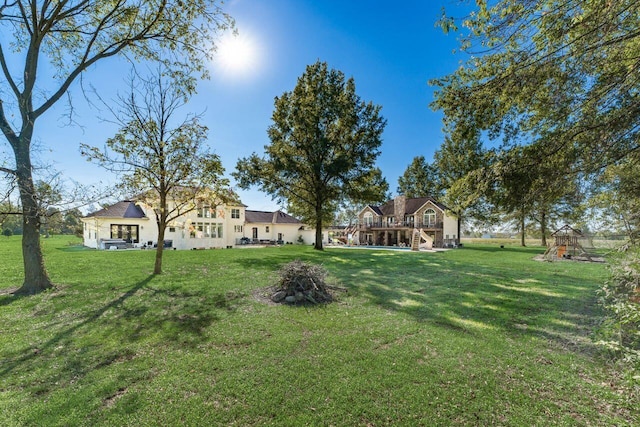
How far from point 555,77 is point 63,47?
13237 millimetres

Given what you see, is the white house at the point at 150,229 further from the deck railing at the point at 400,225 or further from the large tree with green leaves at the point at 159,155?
the deck railing at the point at 400,225

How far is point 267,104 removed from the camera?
2400cm

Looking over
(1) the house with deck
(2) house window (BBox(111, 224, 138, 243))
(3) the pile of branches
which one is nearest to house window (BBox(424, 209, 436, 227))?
(1) the house with deck

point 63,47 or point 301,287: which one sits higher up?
point 63,47

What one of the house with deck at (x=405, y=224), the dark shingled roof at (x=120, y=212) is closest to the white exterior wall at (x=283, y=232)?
the house with deck at (x=405, y=224)

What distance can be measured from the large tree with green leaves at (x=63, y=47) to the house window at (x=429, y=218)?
32941 mm

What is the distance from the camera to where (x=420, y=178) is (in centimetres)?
4797

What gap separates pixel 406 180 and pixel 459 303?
147 ft

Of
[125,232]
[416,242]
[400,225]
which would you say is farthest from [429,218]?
[125,232]

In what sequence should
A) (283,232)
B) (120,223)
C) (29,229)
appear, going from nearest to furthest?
1. (29,229)
2. (120,223)
3. (283,232)

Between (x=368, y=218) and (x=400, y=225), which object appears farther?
(x=368, y=218)

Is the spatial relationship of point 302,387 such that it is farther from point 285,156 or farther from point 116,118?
point 285,156

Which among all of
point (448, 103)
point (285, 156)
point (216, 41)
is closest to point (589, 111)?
point (448, 103)

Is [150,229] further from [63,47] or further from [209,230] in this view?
[63,47]
